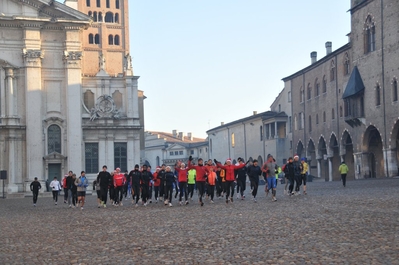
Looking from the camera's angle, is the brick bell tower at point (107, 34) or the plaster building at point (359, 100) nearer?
the plaster building at point (359, 100)

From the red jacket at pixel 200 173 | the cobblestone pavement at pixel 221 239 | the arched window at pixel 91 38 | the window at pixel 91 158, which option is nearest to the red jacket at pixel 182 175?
the red jacket at pixel 200 173

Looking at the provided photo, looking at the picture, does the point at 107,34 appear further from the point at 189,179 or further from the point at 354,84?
the point at 189,179

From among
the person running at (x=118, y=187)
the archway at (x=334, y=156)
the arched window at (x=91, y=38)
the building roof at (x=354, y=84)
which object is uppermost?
the arched window at (x=91, y=38)

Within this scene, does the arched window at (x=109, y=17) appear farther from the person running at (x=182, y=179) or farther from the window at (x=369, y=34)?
the person running at (x=182, y=179)

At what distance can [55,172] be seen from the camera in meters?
58.0

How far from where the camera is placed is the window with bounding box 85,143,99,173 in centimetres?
5966

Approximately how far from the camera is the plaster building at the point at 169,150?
422 ft

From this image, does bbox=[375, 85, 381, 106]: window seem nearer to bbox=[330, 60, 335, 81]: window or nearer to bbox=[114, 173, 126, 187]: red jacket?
bbox=[330, 60, 335, 81]: window

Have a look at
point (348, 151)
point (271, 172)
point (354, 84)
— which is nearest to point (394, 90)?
point (354, 84)

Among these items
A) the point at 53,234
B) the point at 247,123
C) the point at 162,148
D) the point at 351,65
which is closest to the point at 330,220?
the point at 53,234

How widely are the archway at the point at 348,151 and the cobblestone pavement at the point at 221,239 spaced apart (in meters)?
46.1

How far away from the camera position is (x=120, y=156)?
198 feet

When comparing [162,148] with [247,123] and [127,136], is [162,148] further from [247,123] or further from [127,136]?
[127,136]

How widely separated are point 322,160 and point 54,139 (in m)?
28.8
